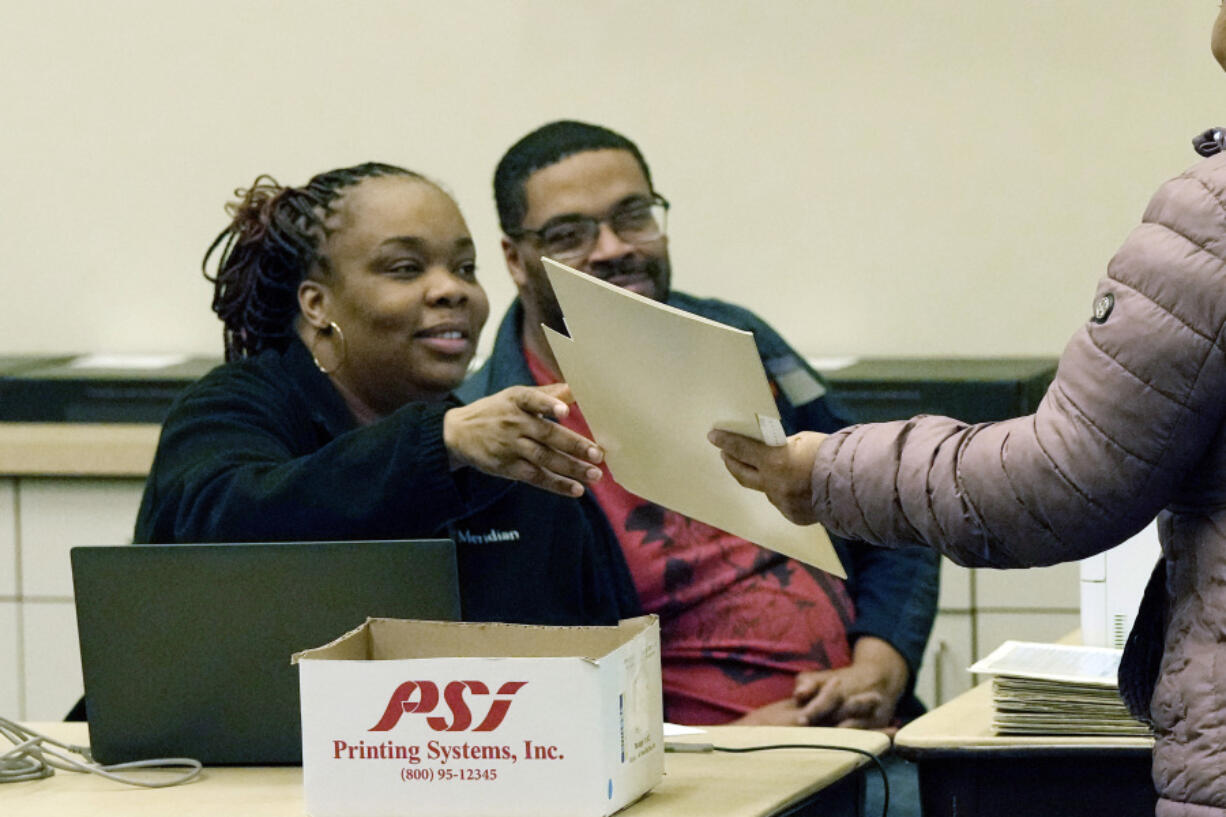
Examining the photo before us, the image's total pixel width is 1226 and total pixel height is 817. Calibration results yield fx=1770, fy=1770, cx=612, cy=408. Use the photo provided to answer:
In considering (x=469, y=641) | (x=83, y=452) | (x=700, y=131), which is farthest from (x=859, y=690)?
(x=83, y=452)

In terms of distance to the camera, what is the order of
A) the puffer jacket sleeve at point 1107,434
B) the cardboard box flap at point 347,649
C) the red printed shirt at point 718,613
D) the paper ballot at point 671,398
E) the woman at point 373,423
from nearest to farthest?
the puffer jacket sleeve at point 1107,434 < the paper ballot at point 671,398 < the cardboard box flap at point 347,649 < the woman at point 373,423 < the red printed shirt at point 718,613

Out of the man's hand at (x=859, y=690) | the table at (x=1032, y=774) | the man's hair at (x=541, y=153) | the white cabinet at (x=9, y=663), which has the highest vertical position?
the man's hair at (x=541, y=153)

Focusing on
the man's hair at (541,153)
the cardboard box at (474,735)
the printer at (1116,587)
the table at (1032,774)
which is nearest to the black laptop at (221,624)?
the cardboard box at (474,735)

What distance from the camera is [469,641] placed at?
5.66 ft

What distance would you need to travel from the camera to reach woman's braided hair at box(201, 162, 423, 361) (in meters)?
2.49

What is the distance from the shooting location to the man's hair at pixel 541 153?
111 inches

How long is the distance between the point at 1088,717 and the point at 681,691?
79 centimetres

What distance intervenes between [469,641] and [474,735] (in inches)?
7.0

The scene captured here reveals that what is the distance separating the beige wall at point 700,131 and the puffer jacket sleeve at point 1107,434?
218 cm

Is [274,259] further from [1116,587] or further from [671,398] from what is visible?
[1116,587]

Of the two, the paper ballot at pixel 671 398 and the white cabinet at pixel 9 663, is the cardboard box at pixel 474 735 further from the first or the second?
the white cabinet at pixel 9 663

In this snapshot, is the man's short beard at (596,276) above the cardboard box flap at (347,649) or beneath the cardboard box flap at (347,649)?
above

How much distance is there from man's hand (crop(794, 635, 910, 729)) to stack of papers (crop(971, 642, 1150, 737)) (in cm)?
54

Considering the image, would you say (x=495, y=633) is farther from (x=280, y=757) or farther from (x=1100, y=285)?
(x=1100, y=285)
